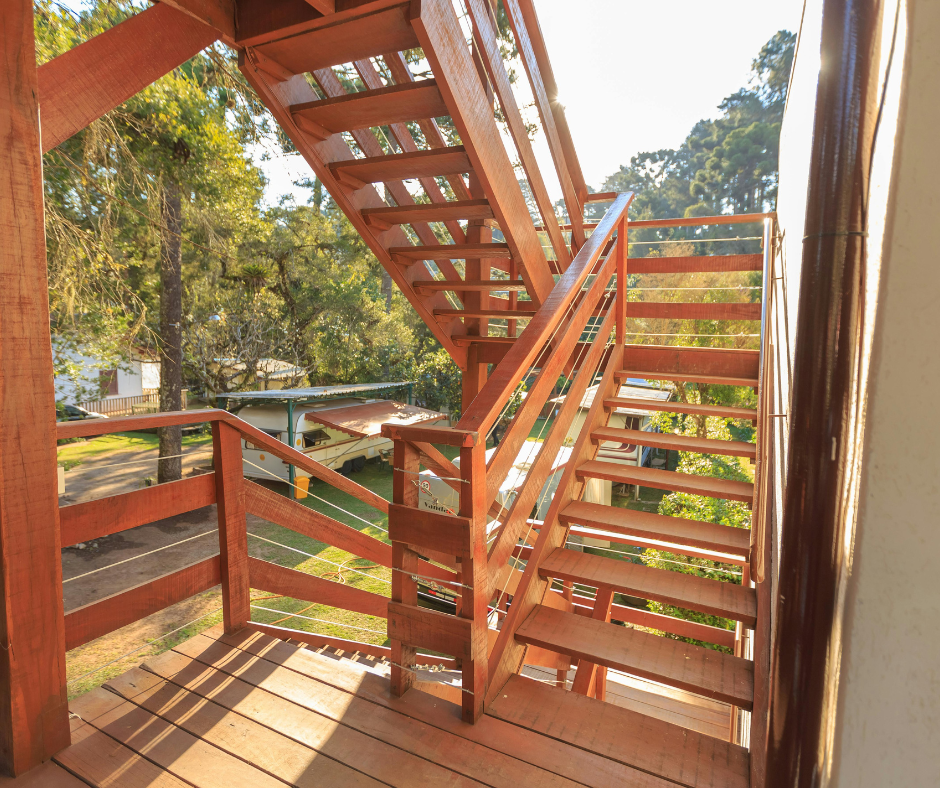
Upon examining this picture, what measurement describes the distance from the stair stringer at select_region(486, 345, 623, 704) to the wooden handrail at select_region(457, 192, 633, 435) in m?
0.88

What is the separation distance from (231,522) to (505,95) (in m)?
2.51

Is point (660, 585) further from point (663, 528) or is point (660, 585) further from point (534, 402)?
point (534, 402)

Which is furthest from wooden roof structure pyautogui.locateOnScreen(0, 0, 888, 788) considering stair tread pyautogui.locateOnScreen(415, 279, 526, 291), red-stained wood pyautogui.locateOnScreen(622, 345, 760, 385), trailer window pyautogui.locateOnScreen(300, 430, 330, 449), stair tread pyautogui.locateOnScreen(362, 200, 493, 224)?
trailer window pyautogui.locateOnScreen(300, 430, 330, 449)

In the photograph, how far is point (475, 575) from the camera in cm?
178

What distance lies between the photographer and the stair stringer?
207cm

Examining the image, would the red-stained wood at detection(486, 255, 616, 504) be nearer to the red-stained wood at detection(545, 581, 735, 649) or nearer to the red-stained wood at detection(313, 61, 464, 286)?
the red-stained wood at detection(313, 61, 464, 286)

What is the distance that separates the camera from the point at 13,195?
1.50m

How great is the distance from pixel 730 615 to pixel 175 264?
907 cm

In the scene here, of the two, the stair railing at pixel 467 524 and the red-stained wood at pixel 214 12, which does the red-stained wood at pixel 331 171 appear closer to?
the red-stained wood at pixel 214 12

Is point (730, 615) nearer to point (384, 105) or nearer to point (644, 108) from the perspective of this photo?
point (384, 105)

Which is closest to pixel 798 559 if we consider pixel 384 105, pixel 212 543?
pixel 384 105

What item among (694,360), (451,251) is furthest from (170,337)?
(694,360)

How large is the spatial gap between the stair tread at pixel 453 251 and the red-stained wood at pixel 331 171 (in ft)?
0.36

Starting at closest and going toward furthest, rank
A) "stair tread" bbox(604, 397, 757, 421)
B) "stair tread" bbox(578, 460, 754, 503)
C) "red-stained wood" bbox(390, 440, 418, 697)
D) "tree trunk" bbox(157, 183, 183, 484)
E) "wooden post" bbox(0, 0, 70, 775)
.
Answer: "wooden post" bbox(0, 0, 70, 775), "red-stained wood" bbox(390, 440, 418, 697), "stair tread" bbox(578, 460, 754, 503), "stair tread" bbox(604, 397, 757, 421), "tree trunk" bbox(157, 183, 183, 484)
